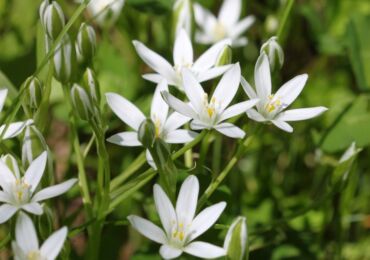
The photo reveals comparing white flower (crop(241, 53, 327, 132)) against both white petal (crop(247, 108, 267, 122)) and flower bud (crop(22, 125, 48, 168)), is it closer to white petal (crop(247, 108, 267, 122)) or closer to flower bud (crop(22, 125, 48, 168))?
white petal (crop(247, 108, 267, 122))

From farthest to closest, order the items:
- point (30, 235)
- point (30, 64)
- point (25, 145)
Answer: point (30, 64) → point (25, 145) → point (30, 235)

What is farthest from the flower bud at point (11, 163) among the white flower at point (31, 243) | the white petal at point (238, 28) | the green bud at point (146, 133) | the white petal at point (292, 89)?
the white petal at point (238, 28)

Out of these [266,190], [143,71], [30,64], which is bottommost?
[266,190]

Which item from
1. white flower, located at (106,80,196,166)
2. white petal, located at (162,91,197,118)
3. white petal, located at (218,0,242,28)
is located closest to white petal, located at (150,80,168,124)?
white flower, located at (106,80,196,166)

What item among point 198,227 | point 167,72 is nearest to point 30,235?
point 198,227

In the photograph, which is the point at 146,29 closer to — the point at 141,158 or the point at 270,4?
the point at 270,4
